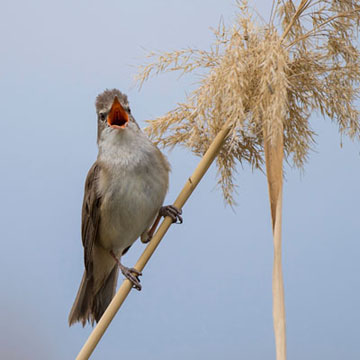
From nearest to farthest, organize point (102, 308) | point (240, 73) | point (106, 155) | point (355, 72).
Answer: point (240, 73), point (355, 72), point (106, 155), point (102, 308)

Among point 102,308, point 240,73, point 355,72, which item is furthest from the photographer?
point 102,308

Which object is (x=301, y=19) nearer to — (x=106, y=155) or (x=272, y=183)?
(x=272, y=183)

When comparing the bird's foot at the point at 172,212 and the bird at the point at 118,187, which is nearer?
the bird's foot at the point at 172,212

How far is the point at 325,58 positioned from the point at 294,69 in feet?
0.30

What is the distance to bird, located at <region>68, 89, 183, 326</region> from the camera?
1873 mm

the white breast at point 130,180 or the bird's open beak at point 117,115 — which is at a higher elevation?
the bird's open beak at point 117,115

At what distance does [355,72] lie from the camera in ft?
4.46

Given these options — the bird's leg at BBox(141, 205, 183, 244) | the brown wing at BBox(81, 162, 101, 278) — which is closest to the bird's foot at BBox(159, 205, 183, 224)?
the bird's leg at BBox(141, 205, 183, 244)

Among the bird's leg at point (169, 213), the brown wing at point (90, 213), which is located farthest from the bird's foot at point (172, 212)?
the brown wing at point (90, 213)

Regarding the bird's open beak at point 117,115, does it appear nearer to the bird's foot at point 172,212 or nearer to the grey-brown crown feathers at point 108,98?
the grey-brown crown feathers at point 108,98

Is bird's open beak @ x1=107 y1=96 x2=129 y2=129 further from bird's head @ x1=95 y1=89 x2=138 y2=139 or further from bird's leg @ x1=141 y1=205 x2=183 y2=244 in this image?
bird's leg @ x1=141 y1=205 x2=183 y2=244

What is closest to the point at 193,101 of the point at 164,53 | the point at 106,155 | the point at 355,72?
the point at 164,53

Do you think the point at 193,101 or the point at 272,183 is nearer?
the point at 272,183

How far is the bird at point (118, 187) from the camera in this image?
1.87 meters
